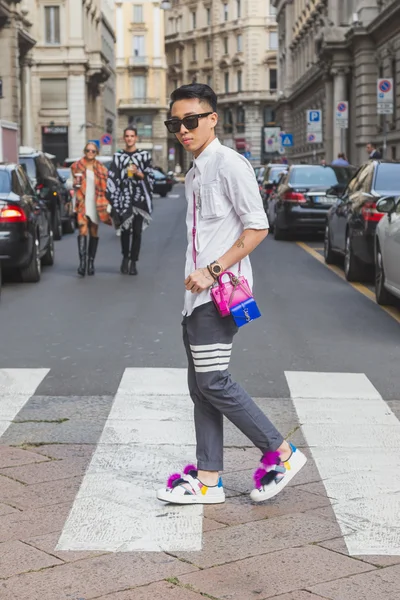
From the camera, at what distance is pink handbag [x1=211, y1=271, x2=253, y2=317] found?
4934mm

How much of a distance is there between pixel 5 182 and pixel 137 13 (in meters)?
113

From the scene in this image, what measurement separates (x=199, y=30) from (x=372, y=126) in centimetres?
7944

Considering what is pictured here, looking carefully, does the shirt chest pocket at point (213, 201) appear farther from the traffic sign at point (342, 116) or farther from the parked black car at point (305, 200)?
the traffic sign at point (342, 116)

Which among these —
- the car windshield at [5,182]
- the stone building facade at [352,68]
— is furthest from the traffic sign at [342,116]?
the car windshield at [5,182]

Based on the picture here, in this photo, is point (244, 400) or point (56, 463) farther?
point (56, 463)

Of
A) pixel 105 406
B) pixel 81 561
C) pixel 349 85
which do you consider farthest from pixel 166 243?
pixel 349 85

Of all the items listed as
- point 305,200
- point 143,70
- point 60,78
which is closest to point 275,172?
point 305,200

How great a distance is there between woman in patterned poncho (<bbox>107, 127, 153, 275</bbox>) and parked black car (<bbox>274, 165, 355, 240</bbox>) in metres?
7.53

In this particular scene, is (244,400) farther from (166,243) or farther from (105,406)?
(166,243)

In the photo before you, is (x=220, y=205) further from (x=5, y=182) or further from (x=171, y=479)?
(x=5, y=182)

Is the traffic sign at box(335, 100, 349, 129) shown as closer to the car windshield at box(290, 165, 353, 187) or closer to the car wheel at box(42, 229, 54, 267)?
the car windshield at box(290, 165, 353, 187)

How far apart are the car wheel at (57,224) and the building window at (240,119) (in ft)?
311

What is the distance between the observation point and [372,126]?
47656mm

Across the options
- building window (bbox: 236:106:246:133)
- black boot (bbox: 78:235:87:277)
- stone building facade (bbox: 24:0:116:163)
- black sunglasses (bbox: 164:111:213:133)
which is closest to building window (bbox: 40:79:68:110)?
stone building facade (bbox: 24:0:116:163)
